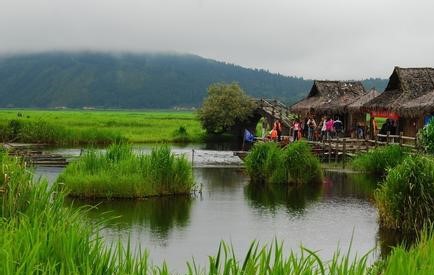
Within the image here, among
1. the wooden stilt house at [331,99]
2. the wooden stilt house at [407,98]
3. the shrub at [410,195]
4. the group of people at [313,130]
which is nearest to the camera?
the shrub at [410,195]

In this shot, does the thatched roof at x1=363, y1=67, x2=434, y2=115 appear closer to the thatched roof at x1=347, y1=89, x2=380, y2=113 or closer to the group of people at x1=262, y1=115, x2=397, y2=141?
the thatched roof at x1=347, y1=89, x2=380, y2=113

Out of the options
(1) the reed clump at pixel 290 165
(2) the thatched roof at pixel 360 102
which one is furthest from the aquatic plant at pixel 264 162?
(2) the thatched roof at pixel 360 102

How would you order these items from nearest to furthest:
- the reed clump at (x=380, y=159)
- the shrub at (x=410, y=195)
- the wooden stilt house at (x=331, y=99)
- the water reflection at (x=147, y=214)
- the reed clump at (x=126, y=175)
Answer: the shrub at (x=410, y=195), the water reflection at (x=147, y=214), the reed clump at (x=126, y=175), the reed clump at (x=380, y=159), the wooden stilt house at (x=331, y=99)

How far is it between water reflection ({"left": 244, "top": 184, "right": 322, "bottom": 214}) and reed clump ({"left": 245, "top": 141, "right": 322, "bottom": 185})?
57cm

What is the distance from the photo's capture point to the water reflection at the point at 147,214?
17938 mm

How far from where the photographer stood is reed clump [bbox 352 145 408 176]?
29.4 meters

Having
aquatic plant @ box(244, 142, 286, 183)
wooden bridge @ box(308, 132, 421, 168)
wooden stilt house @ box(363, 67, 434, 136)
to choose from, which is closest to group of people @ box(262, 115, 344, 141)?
wooden bridge @ box(308, 132, 421, 168)

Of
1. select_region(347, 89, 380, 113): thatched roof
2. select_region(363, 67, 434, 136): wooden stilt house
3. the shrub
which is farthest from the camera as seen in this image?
select_region(347, 89, 380, 113): thatched roof

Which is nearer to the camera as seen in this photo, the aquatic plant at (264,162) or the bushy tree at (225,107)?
the aquatic plant at (264,162)

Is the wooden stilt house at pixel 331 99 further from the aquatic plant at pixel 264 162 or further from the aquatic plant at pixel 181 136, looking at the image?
the aquatic plant at pixel 264 162

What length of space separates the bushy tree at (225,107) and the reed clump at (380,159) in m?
31.7

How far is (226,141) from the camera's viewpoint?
6412 cm

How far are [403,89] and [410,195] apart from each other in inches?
843

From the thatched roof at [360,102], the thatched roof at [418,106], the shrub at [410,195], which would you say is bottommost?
the shrub at [410,195]
